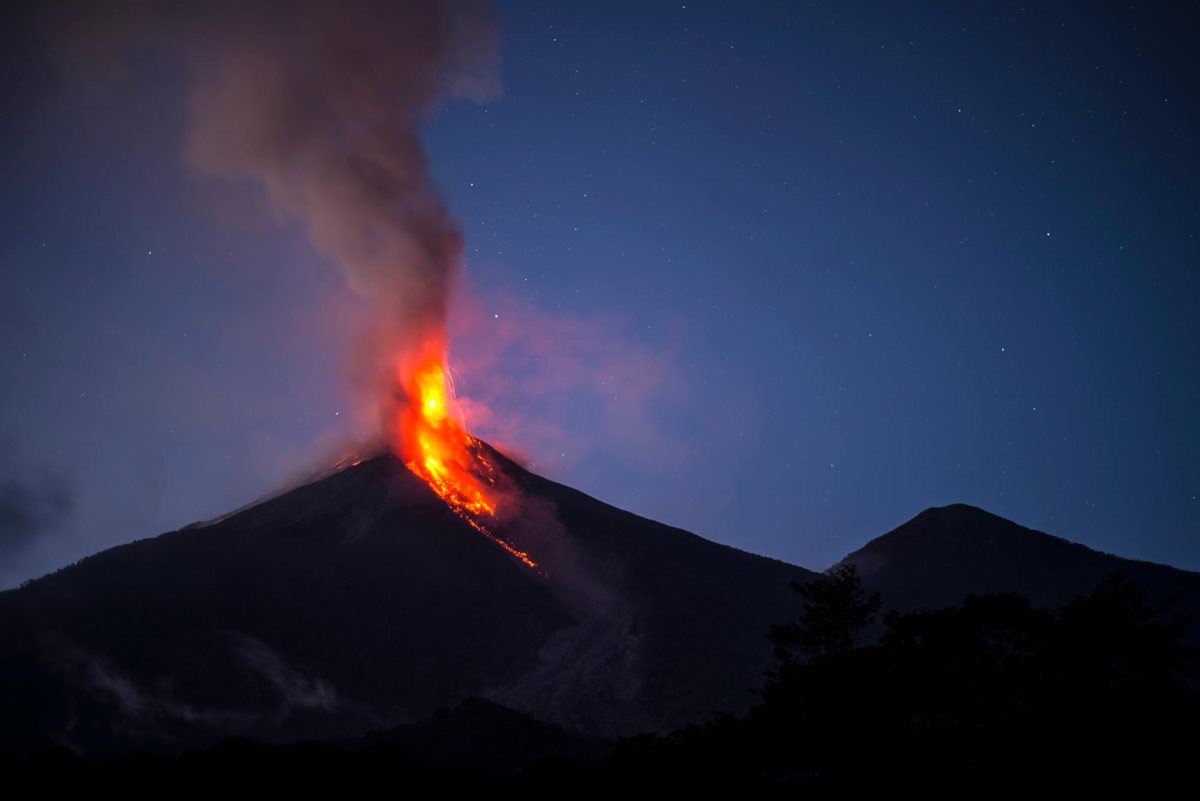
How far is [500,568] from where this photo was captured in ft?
357

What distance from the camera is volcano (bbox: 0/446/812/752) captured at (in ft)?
243

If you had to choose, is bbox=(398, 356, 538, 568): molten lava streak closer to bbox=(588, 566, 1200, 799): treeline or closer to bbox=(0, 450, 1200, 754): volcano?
bbox=(0, 450, 1200, 754): volcano

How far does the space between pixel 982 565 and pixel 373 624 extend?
280 feet

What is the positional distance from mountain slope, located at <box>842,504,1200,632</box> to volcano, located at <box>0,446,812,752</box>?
17.6 meters

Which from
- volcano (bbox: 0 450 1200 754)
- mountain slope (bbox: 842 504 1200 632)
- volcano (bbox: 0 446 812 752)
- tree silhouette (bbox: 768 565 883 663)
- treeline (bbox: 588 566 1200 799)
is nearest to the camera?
treeline (bbox: 588 566 1200 799)

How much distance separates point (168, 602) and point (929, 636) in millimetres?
84743

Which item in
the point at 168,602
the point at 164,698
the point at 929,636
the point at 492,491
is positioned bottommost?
the point at 164,698

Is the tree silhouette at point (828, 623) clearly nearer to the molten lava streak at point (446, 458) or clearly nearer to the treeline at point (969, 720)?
the treeline at point (969, 720)

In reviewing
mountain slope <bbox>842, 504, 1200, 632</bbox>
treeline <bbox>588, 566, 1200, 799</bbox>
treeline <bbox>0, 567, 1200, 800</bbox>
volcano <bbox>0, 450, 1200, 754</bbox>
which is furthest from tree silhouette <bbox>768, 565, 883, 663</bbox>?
mountain slope <bbox>842, 504, 1200, 632</bbox>

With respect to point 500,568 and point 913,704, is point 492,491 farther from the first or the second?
point 913,704

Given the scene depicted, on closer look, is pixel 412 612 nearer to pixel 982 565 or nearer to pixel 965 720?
pixel 982 565

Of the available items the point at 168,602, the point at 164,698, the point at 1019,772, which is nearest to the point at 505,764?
the point at 164,698

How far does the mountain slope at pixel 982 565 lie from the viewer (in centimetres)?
11625

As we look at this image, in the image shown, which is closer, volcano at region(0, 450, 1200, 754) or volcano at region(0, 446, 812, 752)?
volcano at region(0, 446, 812, 752)
